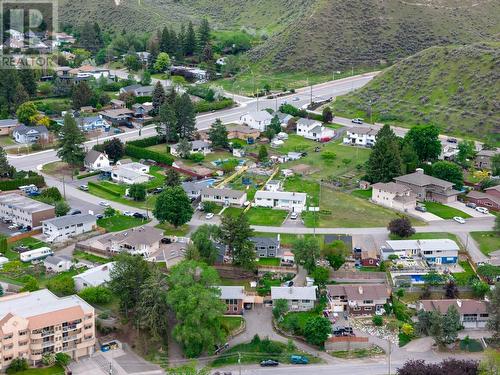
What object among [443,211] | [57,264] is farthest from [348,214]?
[57,264]

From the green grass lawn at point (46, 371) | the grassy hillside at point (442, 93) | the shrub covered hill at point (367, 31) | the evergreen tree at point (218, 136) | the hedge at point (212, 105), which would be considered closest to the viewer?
the green grass lawn at point (46, 371)

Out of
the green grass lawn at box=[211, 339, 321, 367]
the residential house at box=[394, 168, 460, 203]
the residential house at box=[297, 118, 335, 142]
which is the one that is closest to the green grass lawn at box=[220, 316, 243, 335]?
the green grass lawn at box=[211, 339, 321, 367]

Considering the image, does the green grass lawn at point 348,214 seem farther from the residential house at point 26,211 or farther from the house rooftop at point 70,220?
the residential house at point 26,211

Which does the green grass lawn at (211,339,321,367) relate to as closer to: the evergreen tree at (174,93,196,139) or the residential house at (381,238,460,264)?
the residential house at (381,238,460,264)

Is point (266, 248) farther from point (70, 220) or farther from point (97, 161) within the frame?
point (97, 161)

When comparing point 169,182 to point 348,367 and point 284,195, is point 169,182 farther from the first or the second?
point 348,367

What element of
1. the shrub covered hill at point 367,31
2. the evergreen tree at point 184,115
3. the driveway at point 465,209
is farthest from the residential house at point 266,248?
the shrub covered hill at point 367,31
